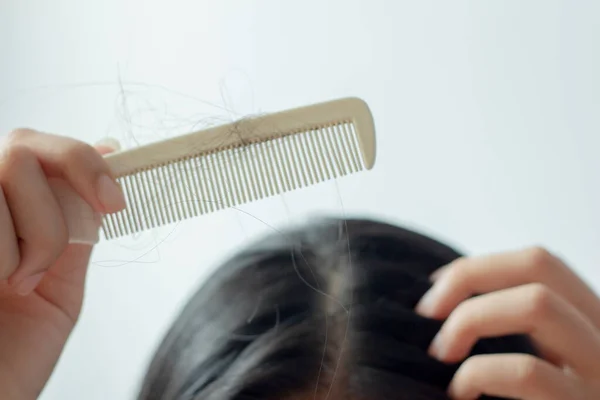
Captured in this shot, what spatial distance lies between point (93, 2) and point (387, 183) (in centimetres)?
97

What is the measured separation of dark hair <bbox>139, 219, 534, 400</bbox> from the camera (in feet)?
2.27

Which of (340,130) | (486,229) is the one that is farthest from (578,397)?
(486,229)

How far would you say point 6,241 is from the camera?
2.02ft

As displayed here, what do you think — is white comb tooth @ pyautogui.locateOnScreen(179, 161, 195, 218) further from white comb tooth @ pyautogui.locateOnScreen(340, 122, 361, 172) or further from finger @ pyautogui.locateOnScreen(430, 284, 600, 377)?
finger @ pyautogui.locateOnScreen(430, 284, 600, 377)

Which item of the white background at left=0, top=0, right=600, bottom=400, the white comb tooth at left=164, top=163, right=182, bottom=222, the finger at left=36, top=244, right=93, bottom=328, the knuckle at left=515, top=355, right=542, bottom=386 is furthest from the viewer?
the white background at left=0, top=0, right=600, bottom=400

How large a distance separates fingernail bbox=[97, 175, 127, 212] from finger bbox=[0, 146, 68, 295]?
5cm

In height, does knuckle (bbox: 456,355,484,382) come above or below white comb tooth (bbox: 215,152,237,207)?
below

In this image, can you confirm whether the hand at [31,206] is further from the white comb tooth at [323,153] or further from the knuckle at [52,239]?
the white comb tooth at [323,153]

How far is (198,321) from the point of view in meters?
0.81

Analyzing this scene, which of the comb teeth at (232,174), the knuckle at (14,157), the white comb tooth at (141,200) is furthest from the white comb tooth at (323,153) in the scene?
the knuckle at (14,157)

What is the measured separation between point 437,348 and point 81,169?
1.52 feet

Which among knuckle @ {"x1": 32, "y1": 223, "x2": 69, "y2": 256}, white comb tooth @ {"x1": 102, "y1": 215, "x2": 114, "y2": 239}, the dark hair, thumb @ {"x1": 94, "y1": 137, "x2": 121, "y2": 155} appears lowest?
the dark hair

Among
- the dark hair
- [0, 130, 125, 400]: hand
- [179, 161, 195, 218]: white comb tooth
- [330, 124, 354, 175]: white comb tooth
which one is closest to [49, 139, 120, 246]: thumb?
[0, 130, 125, 400]: hand

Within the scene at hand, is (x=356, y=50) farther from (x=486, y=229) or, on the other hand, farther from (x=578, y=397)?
(x=578, y=397)
